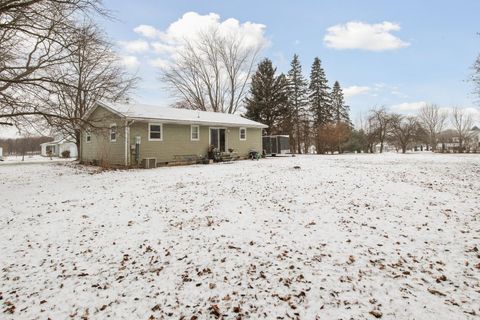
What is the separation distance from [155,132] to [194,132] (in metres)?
2.86

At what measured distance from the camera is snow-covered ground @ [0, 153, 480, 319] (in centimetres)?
288

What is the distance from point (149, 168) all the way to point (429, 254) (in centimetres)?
1362

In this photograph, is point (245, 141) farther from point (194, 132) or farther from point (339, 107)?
point (339, 107)

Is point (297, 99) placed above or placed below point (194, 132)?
above

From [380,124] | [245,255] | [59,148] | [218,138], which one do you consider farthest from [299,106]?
[59,148]

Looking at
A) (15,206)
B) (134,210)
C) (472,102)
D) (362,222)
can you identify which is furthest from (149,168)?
(472,102)

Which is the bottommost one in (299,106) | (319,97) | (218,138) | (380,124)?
(218,138)

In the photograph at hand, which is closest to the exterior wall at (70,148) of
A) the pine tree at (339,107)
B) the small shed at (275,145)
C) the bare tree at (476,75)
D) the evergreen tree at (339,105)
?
the small shed at (275,145)

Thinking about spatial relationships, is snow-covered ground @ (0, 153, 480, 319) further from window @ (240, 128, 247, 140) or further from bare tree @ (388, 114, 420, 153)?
bare tree @ (388, 114, 420, 153)

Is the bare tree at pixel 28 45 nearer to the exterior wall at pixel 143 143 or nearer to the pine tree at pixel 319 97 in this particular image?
the exterior wall at pixel 143 143

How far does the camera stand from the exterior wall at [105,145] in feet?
47.3

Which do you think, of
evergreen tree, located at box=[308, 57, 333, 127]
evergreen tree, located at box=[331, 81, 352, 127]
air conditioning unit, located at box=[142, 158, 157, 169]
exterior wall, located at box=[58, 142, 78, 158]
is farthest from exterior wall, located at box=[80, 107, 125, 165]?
evergreen tree, located at box=[331, 81, 352, 127]

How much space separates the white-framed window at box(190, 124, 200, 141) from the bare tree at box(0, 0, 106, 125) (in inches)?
333

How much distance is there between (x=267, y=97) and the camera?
3262cm
